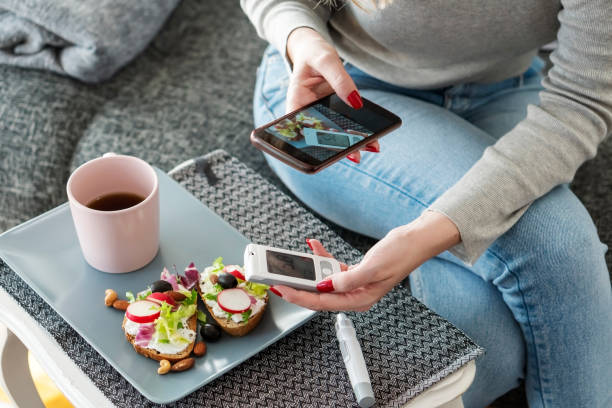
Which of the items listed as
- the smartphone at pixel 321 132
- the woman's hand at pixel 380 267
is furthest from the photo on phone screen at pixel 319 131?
the woman's hand at pixel 380 267

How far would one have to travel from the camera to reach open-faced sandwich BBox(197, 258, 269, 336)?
0.67 m

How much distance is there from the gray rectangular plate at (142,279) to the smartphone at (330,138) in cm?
15

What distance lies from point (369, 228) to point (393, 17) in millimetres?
325

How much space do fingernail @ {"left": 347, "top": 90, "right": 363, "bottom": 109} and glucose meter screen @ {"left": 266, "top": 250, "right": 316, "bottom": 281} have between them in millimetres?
222

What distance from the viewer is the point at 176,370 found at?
646 mm

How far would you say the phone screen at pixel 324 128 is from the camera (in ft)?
2.46

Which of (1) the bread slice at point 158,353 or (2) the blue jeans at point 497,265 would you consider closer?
(1) the bread slice at point 158,353

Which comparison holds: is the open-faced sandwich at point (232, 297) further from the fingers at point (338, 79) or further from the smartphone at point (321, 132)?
the fingers at point (338, 79)

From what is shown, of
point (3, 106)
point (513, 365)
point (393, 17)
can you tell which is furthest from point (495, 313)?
point (3, 106)

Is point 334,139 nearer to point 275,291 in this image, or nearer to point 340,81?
point 340,81

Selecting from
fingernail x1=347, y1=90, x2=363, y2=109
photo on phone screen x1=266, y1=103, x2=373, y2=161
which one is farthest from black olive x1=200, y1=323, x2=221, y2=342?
fingernail x1=347, y1=90, x2=363, y2=109

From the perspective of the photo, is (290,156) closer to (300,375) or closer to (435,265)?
(300,375)

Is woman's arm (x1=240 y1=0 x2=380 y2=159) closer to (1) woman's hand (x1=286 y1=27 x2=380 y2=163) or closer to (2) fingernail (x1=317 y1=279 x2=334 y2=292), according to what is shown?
(1) woman's hand (x1=286 y1=27 x2=380 y2=163)

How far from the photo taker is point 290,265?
684mm
